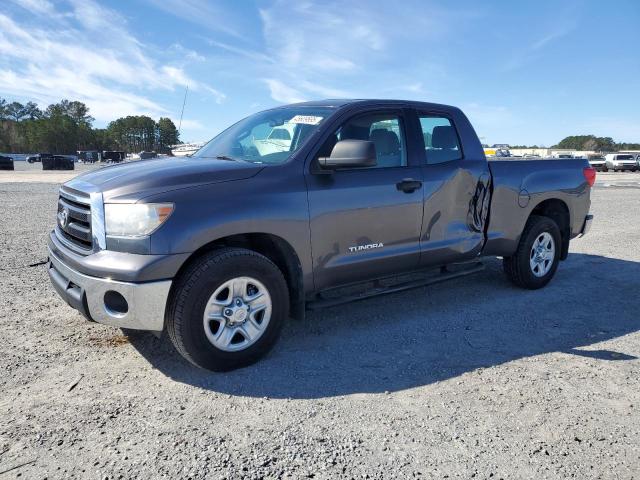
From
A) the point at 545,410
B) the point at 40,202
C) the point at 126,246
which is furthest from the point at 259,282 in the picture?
the point at 40,202

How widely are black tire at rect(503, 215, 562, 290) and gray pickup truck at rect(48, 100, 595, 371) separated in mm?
181

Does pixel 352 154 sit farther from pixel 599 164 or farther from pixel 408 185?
pixel 599 164

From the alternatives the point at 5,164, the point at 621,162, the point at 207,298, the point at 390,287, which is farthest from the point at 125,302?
the point at 621,162

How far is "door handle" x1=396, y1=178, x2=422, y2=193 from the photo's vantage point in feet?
13.3

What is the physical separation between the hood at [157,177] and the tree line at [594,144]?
117300mm

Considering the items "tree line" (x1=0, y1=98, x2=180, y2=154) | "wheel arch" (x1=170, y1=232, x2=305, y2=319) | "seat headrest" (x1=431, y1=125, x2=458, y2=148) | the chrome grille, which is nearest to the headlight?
the chrome grille

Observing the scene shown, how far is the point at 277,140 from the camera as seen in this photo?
159 inches

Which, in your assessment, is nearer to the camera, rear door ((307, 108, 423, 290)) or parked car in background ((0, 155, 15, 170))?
rear door ((307, 108, 423, 290))

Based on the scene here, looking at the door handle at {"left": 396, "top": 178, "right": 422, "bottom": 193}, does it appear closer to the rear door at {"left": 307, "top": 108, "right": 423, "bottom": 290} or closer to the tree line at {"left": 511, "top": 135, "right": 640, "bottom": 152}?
the rear door at {"left": 307, "top": 108, "right": 423, "bottom": 290}

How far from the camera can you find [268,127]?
4297mm

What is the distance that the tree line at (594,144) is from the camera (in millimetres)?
108625

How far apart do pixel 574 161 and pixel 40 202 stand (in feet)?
42.4

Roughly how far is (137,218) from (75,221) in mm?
751

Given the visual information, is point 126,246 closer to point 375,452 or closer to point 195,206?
point 195,206
